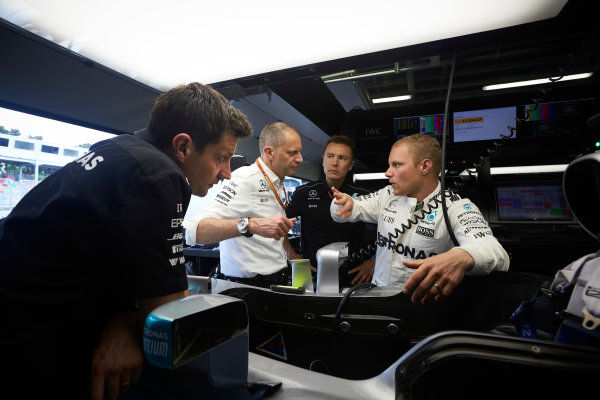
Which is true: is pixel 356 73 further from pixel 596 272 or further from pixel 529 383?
pixel 529 383

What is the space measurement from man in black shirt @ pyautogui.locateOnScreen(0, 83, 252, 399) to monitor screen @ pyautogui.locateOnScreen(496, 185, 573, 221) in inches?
173

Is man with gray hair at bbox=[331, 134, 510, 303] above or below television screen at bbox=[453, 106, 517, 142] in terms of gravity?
below

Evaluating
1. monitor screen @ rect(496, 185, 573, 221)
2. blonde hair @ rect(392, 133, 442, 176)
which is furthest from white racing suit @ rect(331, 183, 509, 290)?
monitor screen @ rect(496, 185, 573, 221)

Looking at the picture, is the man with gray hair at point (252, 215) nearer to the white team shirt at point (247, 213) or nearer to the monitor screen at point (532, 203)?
the white team shirt at point (247, 213)

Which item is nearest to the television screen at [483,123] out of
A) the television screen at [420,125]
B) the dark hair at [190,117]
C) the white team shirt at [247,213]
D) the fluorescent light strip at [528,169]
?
the television screen at [420,125]

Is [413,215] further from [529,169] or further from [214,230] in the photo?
[529,169]

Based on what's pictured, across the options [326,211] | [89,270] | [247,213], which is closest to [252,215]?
[247,213]

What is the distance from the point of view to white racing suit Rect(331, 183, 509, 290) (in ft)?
4.89

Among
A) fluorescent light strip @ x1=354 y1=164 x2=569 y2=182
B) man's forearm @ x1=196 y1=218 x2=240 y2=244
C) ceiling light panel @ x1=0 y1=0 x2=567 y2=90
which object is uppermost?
ceiling light panel @ x1=0 y1=0 x2=567 y2=90

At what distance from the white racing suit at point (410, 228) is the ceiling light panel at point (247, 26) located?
0.94m

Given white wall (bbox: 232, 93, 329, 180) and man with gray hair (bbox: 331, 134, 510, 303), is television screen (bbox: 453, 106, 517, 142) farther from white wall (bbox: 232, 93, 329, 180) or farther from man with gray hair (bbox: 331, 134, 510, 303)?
white wall (bbox: 232, 93, 329, 180)

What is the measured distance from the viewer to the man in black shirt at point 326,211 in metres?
2.66

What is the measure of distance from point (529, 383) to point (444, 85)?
18.8ft

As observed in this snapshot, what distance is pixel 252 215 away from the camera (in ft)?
7.20
